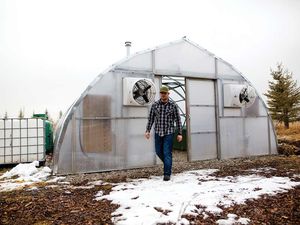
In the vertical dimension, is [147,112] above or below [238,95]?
below

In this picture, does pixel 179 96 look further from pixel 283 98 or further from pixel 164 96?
pixel 283 98

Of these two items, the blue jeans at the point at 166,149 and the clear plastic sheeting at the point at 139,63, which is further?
the clear plastic sheeting at the point at 139,63

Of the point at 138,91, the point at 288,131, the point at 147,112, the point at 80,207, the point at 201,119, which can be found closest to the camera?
the point at 80,207

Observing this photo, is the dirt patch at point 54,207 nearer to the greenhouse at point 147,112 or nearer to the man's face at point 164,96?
the greenhouse at point 147,112

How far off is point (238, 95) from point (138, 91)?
139 inches

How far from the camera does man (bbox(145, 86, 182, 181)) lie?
5215 millimetres

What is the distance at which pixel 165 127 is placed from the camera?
530cm

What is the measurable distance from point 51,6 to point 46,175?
5.42 m

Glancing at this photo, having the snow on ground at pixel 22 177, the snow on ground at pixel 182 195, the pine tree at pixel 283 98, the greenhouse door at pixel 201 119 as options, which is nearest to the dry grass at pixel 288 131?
the pine tree at pixel 283 98

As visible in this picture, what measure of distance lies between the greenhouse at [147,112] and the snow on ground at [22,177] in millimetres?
416

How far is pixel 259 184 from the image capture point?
15.2ft

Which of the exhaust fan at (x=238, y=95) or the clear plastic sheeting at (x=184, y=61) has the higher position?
the clear plastic sheeting at (x=184, y=61)

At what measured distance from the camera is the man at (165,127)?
521 centimetres

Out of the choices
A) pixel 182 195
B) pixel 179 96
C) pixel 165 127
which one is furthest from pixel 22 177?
pixel 179 96
